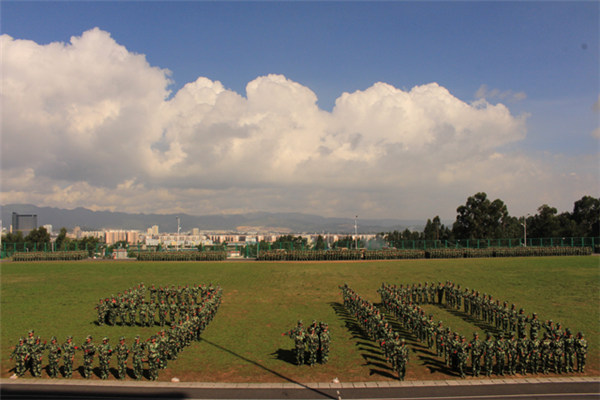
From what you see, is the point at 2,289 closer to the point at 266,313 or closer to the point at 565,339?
the point at 266,313

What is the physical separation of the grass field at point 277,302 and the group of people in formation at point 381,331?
1.73 feet

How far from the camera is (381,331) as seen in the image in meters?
15.6

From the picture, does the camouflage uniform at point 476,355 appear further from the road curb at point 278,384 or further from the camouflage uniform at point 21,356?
the camouflage uniform at point 21,356

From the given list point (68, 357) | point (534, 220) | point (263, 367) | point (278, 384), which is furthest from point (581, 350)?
point (534, 220)

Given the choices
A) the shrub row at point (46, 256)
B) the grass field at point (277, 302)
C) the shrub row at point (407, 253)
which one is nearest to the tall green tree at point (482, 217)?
the shrub row at point (407, 253)

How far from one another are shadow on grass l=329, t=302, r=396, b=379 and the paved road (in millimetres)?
1184

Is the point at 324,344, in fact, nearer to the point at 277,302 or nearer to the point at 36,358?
the point at 36,358

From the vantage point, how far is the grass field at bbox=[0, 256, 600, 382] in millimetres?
14156

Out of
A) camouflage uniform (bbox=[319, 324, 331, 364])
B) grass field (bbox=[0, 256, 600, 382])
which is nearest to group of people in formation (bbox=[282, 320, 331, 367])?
camouflage uniform (bbox=[319, 324, 331, 364])

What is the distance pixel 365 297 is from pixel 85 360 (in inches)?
676

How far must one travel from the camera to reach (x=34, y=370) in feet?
42.8

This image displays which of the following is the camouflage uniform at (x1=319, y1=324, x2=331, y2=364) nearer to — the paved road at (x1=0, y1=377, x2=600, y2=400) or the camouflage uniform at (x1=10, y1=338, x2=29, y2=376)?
the paved road at (x1=0, y1=377, x2=600, y2=400)

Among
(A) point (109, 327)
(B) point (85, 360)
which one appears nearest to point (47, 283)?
(A) point (109, 327)

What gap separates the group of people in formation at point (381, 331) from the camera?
12.8 meters
